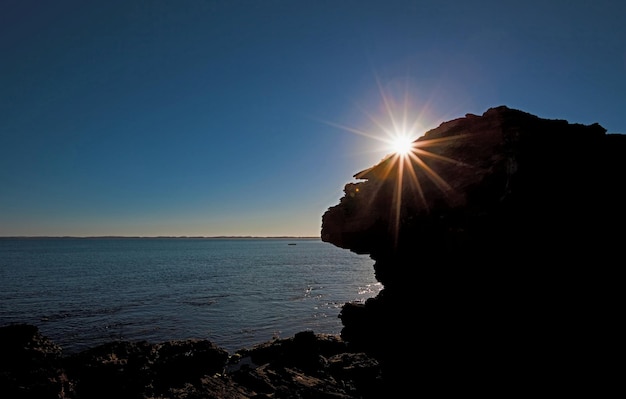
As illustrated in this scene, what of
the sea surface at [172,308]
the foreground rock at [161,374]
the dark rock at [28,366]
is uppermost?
the dark rock at [28,366]

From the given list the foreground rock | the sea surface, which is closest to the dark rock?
the foreground rock

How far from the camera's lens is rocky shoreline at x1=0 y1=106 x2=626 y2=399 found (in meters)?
10.8

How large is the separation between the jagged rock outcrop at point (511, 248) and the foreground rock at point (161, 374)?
15.1ft

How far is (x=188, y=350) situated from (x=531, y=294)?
22.1 meters

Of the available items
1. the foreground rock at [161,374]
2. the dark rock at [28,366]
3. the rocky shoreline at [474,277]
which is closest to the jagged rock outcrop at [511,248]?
the rocky shoreline at [474,277]

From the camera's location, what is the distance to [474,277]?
42.3 ft

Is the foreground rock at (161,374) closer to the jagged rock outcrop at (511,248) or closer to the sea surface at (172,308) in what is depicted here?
the jagged rock outcrop at (511,248)

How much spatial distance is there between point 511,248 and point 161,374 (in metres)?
19.8

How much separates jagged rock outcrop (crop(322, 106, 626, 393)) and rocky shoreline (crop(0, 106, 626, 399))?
42 mm

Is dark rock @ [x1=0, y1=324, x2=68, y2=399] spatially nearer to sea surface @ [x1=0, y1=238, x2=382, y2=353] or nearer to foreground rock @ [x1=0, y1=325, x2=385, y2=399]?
foreground rock @ [x1=0, y1=325, x2=385, y2=399]

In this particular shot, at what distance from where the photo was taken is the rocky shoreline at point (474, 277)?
35.5ft

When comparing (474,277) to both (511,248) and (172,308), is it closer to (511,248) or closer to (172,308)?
(511,248)

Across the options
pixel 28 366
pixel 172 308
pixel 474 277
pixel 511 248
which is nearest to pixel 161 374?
pixel 28 366

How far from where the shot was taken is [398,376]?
15.3m
